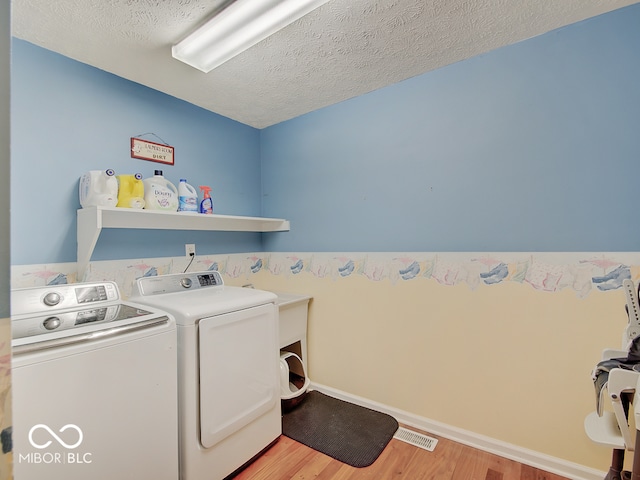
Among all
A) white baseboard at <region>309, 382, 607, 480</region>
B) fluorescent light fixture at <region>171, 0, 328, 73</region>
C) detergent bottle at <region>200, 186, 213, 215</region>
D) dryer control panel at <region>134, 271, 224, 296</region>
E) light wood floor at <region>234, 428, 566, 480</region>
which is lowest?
light wood floor at <region>234, 428, 566, 480</region>

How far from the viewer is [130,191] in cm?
190

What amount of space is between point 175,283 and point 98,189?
696 mm

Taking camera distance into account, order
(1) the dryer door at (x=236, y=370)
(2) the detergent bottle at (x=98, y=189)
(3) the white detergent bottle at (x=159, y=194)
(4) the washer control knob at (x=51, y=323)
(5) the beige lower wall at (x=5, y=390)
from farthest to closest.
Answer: (3) the white detergent bottle at (x=159, y=194)
(2) the detergent bottle at (x=98, y=189)
(1) the dryer door at (x=236, y=370)
(4) the washer control knob at (x=51, y=323)
(5) the beige lower wall at (x=5, y=390)

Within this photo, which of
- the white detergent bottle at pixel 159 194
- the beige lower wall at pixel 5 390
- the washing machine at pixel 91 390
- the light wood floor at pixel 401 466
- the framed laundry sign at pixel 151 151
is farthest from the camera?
the framed laundry sign at pixel 151 151

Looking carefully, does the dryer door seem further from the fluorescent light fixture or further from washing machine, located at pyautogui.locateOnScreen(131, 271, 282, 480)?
the fluorescent light fixture

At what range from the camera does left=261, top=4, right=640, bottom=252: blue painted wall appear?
1520mm

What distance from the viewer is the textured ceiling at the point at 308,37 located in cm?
145

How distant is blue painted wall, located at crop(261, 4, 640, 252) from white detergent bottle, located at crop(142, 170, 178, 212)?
106 centimetres

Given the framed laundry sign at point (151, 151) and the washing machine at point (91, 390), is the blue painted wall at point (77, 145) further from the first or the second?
the washing machine at point (91, 390)

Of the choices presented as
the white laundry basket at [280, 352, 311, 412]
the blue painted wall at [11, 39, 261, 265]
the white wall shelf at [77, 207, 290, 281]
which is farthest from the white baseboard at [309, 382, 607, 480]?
the blue painted wall at [11, 39, 261, 265]

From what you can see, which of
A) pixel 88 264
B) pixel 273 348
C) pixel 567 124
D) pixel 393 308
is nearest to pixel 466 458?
pixel 393 308

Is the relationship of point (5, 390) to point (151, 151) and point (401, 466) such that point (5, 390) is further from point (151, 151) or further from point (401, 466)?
point (151, 151)

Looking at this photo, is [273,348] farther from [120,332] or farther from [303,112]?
[303,112]

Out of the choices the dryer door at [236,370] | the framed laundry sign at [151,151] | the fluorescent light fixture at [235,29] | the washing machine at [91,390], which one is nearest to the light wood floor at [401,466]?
the dryer door at [236,370]
